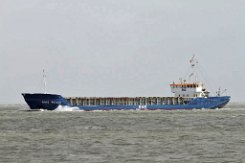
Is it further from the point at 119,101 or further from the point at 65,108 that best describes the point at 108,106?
the point at 65,108

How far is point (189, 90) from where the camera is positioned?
5728 inches

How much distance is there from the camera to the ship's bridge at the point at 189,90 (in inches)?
5704

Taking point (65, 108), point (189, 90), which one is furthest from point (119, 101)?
point (189, 90)

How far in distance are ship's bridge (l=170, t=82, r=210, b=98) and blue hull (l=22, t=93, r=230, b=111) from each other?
2.57m

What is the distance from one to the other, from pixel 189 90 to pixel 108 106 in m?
19.7

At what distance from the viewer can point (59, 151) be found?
47281 mm

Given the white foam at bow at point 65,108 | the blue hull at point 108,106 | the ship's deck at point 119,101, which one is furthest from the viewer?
the ship's deck at point 119,101

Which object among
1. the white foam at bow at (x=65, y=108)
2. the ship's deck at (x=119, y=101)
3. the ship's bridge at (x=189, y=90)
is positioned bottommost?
the white foam at bow at (x=65, y=108)

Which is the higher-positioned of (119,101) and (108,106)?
(119,101)

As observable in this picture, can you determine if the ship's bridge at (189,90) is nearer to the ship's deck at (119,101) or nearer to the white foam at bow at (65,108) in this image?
the ship's deck at (119,101)

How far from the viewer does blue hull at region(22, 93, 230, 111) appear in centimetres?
13450

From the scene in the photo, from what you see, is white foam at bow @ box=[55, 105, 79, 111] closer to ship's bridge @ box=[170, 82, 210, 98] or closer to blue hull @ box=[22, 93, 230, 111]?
blue hull @ box=[22, 93, 230, 111]

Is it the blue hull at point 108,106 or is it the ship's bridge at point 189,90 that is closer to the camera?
the blue hull at point 108,106

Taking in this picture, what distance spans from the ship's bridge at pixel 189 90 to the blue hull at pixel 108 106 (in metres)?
2.57
